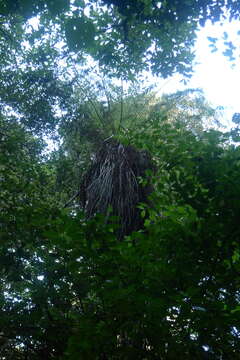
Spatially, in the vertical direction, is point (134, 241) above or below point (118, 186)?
below

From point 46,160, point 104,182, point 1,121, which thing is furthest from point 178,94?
point 104,182

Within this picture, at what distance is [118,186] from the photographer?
4598mm

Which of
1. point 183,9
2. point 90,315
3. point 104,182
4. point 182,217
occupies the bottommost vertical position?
point 90,315

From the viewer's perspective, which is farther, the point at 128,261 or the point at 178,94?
the point at 178,94

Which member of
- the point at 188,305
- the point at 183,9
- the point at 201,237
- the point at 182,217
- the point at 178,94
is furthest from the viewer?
the point at 178,94

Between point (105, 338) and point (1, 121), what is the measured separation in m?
6.40

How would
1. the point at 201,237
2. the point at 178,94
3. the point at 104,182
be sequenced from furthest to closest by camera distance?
1. the point at 178,94
2. the point at 104,182
3. the point at 201,237

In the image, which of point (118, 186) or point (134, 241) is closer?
point (134, 241)

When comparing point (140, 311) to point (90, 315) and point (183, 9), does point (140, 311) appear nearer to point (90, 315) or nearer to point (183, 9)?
point (90, 315)

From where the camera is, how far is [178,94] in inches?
341

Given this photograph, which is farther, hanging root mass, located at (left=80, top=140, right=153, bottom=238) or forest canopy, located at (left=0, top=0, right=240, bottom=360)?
hanging root mass, located at (left=80, top=140, right=153, bottom=238)

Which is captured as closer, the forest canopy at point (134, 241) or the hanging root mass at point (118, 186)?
the forest canopy at point (134, 241)

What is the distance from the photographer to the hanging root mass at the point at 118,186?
437 centimetres

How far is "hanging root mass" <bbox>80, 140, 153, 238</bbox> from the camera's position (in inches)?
172
